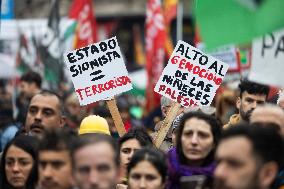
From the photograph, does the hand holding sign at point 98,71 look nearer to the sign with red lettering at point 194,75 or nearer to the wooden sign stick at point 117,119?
the wooden sign stick at point 117,119

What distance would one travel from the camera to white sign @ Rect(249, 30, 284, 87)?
6.80 meters

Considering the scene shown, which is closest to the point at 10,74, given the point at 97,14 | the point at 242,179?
the point at 242,179

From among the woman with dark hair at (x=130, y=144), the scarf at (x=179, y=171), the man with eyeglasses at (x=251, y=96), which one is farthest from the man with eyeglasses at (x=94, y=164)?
the man with eyeglasses at (x=251, y=96)

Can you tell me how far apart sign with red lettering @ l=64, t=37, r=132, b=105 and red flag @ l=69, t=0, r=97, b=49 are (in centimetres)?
621

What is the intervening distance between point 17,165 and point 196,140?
4.19 ft

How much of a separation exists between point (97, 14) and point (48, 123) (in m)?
33.4

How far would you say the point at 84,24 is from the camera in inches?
663

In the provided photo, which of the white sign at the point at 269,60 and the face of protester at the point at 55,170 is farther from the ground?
the white sign at the point at 269,60

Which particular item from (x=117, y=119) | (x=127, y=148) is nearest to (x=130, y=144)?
(x=127, y=148)

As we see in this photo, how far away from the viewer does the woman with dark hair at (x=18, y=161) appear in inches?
313

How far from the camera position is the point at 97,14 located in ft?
141

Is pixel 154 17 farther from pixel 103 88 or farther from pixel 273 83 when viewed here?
pixel 273 83

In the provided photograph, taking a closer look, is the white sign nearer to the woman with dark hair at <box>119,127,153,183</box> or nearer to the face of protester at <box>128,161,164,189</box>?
the face of protester at <box>128,161,164,189</box>

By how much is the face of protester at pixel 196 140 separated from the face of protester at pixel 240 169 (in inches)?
59.8
